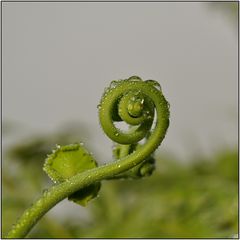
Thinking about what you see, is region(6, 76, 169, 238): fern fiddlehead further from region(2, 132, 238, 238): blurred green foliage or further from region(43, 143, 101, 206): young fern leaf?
region(2, 132, 238, 238): blurred green foliage

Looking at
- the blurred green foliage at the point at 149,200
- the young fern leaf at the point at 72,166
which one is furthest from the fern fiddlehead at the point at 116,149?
the blurred green foliage at the point at 149,200

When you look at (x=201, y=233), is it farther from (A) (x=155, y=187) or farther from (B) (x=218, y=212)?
(A) (x=155, y=187)

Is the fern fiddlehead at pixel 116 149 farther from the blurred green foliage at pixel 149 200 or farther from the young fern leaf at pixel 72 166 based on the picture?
the blurred green foliage at pixel 149 200

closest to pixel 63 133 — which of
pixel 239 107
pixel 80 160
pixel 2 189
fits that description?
pixel 2 189

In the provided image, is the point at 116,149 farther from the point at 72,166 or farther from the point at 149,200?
the point at 149,200

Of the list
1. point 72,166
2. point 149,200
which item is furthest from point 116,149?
point 149,200
